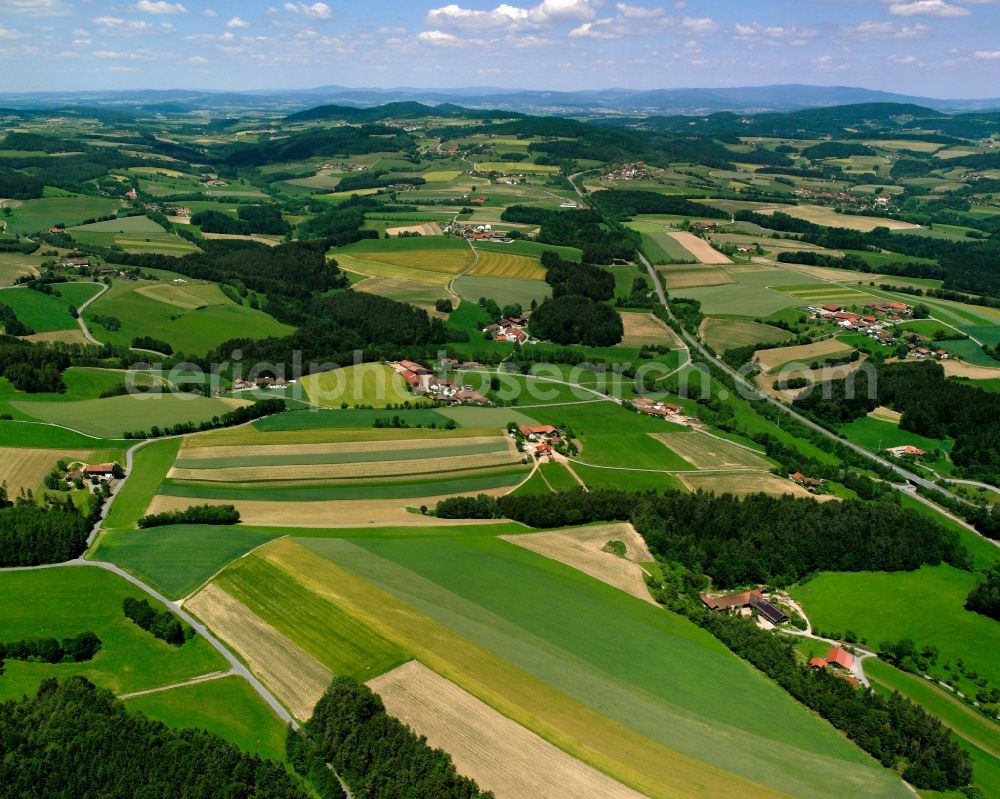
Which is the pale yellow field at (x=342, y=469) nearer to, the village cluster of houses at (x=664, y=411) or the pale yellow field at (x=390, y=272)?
the village cluster of houses at (x=664, y=411)

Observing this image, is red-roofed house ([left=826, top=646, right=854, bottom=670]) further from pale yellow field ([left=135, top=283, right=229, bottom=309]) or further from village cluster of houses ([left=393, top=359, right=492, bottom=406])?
pale yellow field ([left=135, top=283, right=229, bottom=309])

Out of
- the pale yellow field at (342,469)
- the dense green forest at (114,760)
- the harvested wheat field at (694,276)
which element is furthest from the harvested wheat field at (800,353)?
the dense green forest at (114,760)

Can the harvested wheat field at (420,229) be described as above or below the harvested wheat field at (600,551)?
above

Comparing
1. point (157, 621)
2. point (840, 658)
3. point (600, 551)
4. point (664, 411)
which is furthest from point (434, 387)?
point (840, 658)

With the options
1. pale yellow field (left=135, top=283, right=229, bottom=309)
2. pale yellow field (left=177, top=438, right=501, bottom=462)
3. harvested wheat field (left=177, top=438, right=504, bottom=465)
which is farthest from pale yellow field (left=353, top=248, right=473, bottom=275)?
pale yellow field (left=177, top=438, right=501, bottom=462)

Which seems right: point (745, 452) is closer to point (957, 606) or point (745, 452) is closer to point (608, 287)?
point (957, 606)

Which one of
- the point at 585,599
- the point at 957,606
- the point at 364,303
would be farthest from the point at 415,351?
the point at 957,606

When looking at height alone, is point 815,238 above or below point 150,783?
above
